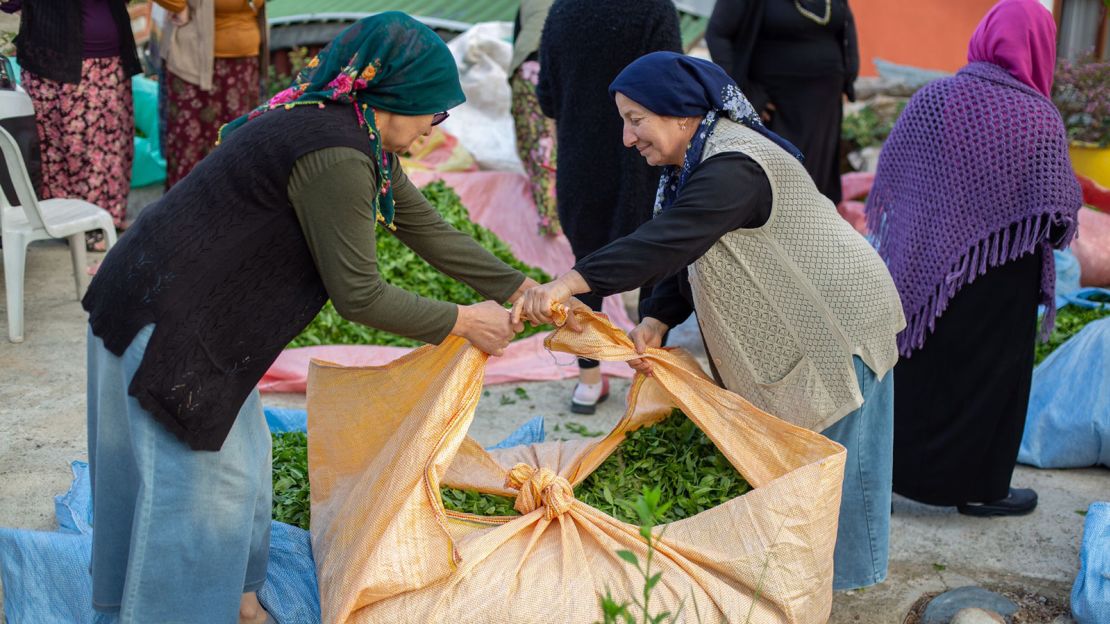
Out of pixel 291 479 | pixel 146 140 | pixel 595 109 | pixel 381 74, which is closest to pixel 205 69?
pixel 146 140

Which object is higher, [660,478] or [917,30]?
[660,478]

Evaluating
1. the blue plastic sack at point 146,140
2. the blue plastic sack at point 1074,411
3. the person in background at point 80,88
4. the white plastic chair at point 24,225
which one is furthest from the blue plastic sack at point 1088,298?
the blue plastic sack at point 146,140

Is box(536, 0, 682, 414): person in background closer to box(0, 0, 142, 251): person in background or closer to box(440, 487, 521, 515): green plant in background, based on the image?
box(440, 487, 521, 515): green plant in background

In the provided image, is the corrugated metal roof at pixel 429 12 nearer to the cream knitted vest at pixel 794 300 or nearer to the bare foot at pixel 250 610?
the cream knitted vest at pixel 794 300

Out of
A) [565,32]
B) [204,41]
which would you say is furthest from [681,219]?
[204,41]

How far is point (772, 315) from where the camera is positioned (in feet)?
8.72

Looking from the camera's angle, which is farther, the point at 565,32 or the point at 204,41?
the point at 204,41

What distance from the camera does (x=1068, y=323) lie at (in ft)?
15.6

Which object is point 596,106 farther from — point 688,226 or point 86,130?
point 86,130

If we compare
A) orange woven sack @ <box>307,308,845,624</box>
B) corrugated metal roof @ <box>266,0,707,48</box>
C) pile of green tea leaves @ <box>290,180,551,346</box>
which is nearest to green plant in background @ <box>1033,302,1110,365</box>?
pile of green tea leaves @ <box>290,180,551,346</box>

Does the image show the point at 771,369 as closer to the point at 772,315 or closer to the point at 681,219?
the point at 772,315

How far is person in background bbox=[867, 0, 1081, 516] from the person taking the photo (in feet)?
10.5

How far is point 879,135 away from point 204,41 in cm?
493

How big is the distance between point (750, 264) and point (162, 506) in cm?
139
